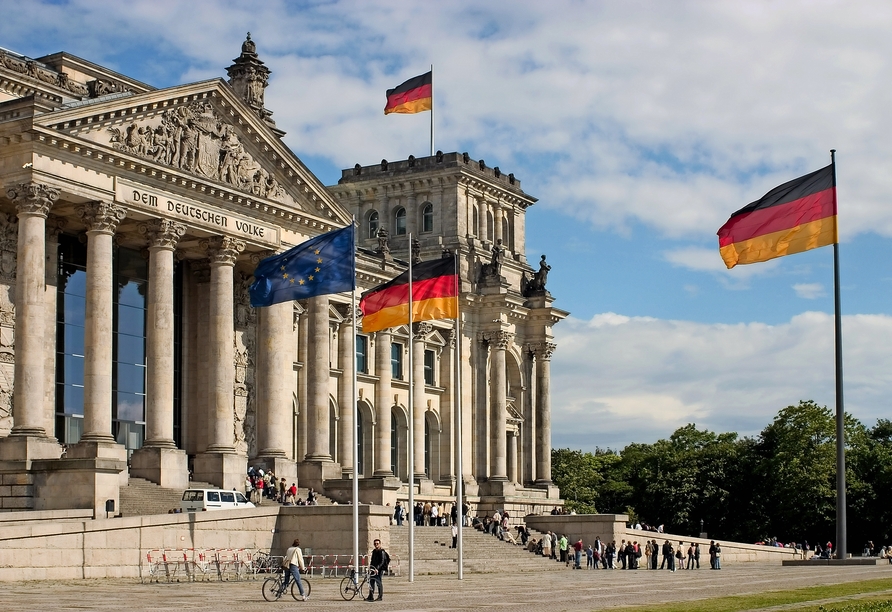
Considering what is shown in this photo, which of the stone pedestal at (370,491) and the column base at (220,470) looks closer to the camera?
the column base at (220,470)

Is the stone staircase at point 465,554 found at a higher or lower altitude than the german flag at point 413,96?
lower

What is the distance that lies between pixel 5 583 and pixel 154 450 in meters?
16.6

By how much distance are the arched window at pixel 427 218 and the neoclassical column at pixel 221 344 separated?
112 feet

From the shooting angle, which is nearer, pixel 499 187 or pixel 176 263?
pixel 176 263

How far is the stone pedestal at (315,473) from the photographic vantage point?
65.4m

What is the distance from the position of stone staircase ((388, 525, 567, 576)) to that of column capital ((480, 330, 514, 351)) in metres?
24.7

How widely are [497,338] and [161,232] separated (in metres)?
38.3

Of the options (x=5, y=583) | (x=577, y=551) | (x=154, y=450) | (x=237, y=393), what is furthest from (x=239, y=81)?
(x=5, y=583)

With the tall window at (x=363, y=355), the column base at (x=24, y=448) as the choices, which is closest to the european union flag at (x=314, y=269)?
the column base at (x=24, y=448)

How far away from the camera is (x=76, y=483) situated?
164ft

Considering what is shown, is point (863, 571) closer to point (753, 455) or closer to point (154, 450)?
point (154, 450)

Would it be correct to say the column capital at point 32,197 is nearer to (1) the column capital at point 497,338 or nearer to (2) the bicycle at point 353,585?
(2) the bicycle at point 353,585

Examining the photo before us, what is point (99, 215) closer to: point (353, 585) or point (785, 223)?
point (353, 585)

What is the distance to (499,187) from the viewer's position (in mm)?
98125
